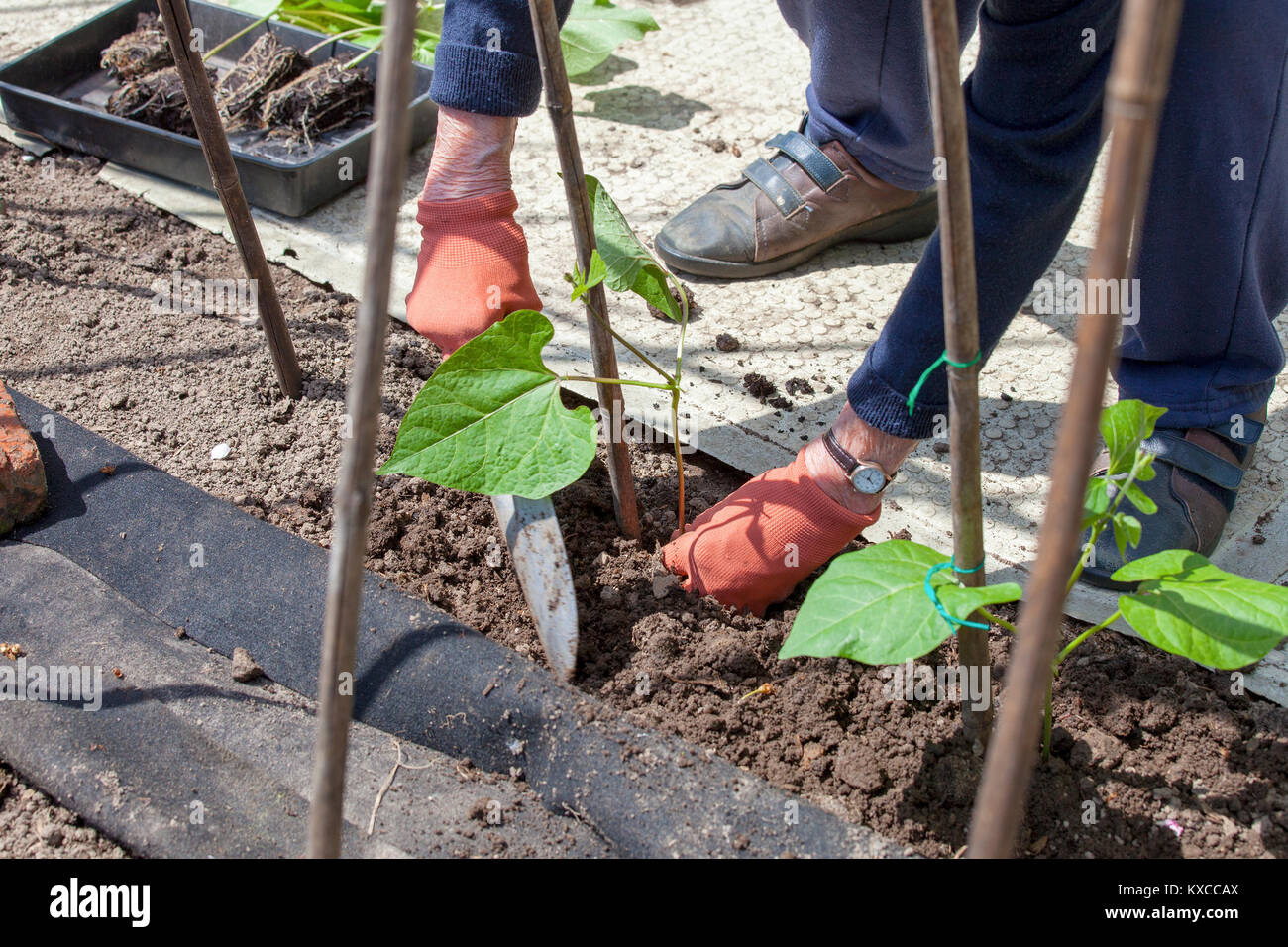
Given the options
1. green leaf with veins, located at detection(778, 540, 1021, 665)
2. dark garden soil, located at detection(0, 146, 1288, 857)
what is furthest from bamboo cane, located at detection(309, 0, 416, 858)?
dark garden soil, located at detection(0, 146, 1288, 857)

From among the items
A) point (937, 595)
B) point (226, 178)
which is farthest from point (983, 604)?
point (226, 178)

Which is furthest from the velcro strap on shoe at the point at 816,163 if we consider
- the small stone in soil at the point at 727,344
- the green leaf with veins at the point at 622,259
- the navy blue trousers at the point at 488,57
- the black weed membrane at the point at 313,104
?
the black weed membrane at the point at 313,104

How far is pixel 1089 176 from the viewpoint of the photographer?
1.32 metres

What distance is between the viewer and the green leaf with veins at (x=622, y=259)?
4.40ft

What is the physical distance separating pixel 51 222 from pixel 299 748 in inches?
67.5

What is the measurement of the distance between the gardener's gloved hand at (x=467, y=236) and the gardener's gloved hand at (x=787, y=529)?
524 mm

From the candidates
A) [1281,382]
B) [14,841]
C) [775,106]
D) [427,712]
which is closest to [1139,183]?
[427,712]

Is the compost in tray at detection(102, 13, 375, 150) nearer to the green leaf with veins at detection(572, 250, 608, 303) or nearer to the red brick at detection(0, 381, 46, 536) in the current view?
the red brick at detection(0, 381, 46, 536)

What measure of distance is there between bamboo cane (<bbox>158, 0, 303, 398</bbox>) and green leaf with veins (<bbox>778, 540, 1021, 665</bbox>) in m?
1.18

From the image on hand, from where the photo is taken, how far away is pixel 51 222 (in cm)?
235

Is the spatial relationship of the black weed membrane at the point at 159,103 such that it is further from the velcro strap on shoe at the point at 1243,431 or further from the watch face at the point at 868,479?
the velcro strap on shoe at the point at 1243,431

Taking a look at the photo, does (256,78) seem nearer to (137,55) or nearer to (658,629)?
(137,55)

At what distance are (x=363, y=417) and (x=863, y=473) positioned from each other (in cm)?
86

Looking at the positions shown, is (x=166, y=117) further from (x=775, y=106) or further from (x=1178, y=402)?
(x=1178, y=402)
